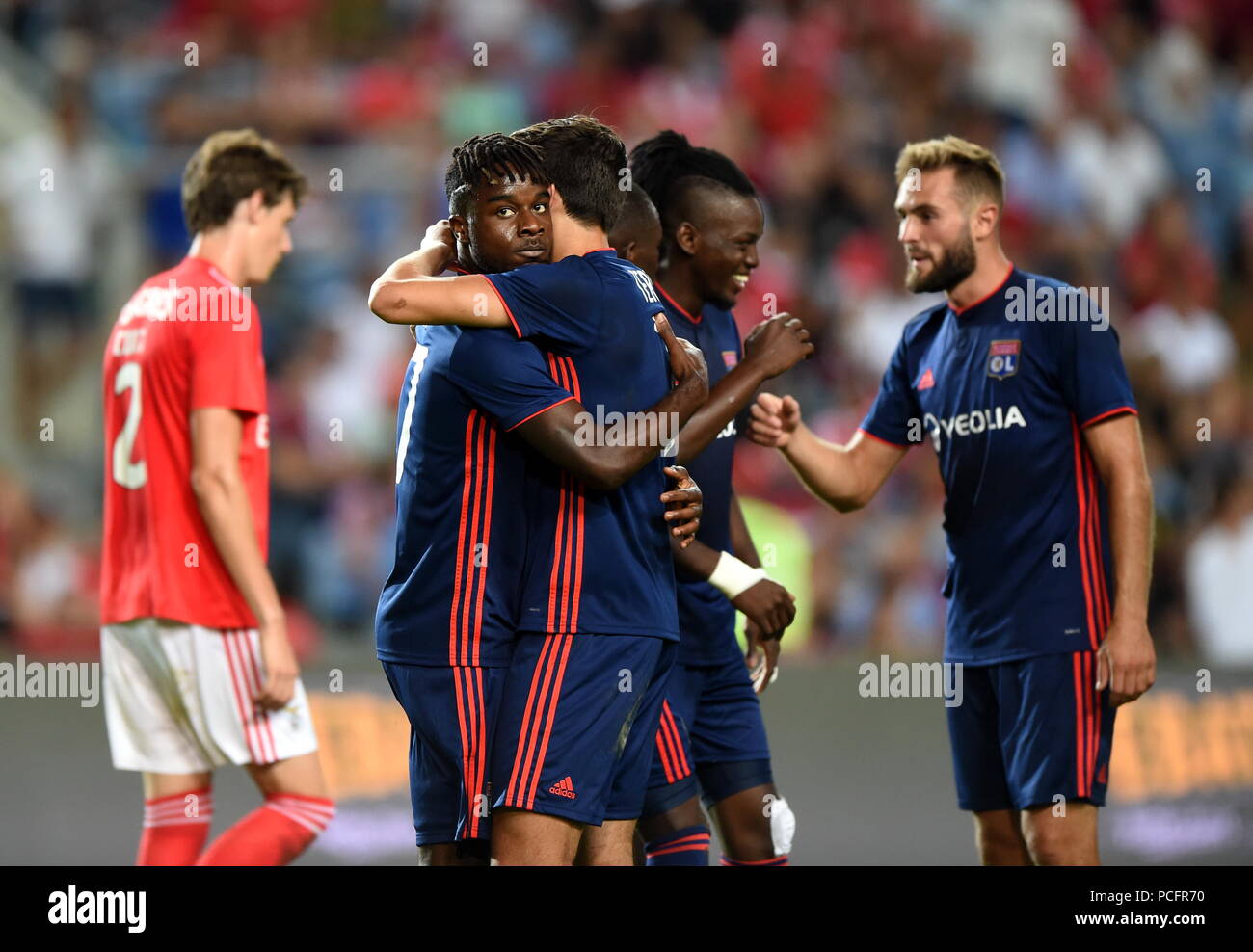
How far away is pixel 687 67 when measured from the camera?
10.6 meters

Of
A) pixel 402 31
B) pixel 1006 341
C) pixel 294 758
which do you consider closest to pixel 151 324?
pixel 294 758

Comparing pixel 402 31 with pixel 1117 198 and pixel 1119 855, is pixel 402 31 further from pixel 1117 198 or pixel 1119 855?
pixel 1119 855

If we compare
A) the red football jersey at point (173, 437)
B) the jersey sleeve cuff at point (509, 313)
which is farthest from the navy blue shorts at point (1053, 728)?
the red football jersey at point (173, 437)

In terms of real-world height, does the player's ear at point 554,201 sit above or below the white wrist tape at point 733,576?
above

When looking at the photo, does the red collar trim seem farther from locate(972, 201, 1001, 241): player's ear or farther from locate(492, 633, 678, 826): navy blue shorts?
locate(492, 633, 678, 826): navy blue shorts

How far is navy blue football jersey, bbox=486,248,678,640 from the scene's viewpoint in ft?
11.8

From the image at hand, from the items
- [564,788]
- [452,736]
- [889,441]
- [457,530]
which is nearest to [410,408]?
[457,530]

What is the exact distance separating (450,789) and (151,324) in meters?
1.98

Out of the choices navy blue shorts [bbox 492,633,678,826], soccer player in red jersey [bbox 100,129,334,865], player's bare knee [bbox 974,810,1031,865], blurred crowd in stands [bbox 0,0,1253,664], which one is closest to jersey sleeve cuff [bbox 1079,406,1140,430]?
player's bare knee [bbox 974,810,1031,865]

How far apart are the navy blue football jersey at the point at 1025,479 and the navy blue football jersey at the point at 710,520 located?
678mm

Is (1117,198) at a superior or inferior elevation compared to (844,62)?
inferior

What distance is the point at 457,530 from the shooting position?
12.3 ft

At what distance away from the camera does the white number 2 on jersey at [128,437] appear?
500 cm

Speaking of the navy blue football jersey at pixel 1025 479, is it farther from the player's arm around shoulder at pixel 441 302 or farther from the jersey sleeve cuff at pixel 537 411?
the player's arm around shoulder at pixel 441 302
